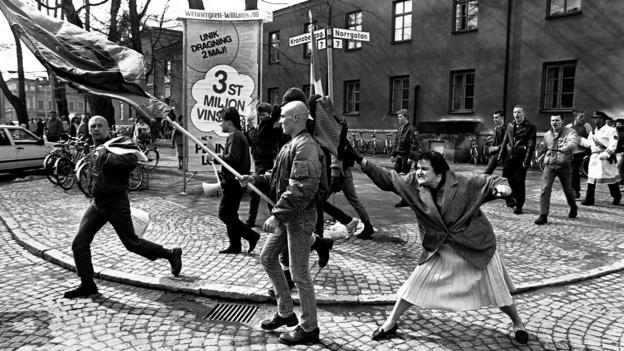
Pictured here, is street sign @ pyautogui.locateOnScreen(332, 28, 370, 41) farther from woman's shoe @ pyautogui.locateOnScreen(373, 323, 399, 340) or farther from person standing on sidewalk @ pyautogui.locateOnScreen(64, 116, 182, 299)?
Result: woman's shoe @ pyautogui.locateOnScreen(373, 323, 399, 340)

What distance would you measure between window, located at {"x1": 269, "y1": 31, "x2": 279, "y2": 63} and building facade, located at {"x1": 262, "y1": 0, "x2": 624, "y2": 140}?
2267 millimetres

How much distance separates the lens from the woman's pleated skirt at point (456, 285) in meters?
3.68

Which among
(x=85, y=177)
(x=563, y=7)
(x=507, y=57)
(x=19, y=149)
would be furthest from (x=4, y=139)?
(x=563, y=7)

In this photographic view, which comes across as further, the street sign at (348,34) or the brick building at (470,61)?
the brick building at (470,61)

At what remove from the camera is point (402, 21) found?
2353 cm

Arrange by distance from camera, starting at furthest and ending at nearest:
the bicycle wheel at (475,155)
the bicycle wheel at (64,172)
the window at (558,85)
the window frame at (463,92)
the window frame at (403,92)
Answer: the window frame at (403,92) < the window frame at (463,92) < the bicycle wheel at (475,155) < the window at (558,85) < the bicycle wheel at (64,172)

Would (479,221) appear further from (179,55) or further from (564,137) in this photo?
(179,55)

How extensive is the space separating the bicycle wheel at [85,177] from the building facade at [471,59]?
14.1 m

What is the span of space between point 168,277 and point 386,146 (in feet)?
62.4

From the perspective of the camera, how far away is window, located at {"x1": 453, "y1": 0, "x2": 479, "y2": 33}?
2059cm

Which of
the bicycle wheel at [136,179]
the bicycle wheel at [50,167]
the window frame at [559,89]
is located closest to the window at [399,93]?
the window frame at [559,89]

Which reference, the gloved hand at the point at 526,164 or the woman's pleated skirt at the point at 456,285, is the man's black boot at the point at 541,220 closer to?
the gloved hand at the point at 526,164

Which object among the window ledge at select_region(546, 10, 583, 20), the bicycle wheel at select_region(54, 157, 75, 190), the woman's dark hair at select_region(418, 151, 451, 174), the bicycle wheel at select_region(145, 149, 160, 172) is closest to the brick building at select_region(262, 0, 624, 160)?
the window ledge at select_region(546, 10, 583, 20)

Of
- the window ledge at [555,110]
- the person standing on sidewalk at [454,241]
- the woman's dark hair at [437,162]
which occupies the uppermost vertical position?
the window ledge at [555,110]
